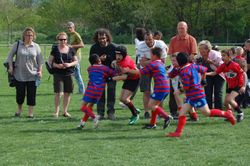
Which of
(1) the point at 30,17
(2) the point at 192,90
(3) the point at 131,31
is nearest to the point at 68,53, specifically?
(2) the point at 192,90

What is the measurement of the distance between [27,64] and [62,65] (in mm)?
696

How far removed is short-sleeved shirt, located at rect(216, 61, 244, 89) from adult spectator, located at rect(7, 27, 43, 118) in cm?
358

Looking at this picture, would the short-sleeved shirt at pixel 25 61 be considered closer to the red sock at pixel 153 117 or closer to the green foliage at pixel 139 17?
the red sock at pixel 153 117

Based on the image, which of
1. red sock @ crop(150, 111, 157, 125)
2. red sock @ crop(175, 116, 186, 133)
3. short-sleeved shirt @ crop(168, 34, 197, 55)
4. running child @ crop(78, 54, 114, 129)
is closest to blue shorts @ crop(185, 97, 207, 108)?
red sock @ crop(175, 116, 186, 133)

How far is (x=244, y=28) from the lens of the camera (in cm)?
6612

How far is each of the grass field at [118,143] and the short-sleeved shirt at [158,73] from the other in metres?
0.75

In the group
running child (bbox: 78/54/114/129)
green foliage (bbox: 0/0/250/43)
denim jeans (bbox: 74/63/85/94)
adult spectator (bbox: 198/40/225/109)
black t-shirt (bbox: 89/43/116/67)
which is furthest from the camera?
green foliage (bbox: 0/0/250/43)

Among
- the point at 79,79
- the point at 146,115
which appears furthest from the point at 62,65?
the point at 79,79


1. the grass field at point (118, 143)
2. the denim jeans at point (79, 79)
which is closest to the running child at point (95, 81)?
the grass field at point (118, 143)

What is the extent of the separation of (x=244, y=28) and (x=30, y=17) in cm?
2750

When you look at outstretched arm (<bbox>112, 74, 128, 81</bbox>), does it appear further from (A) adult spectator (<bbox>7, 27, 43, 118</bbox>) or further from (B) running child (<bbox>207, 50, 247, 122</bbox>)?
(A) adult spectator (<bbox>7, 27, 43, 118</bbox>)

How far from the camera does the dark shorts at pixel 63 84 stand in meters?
10.8

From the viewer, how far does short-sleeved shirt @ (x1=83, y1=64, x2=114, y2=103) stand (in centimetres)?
959

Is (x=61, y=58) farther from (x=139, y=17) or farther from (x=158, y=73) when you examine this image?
(x=139, y=17)
